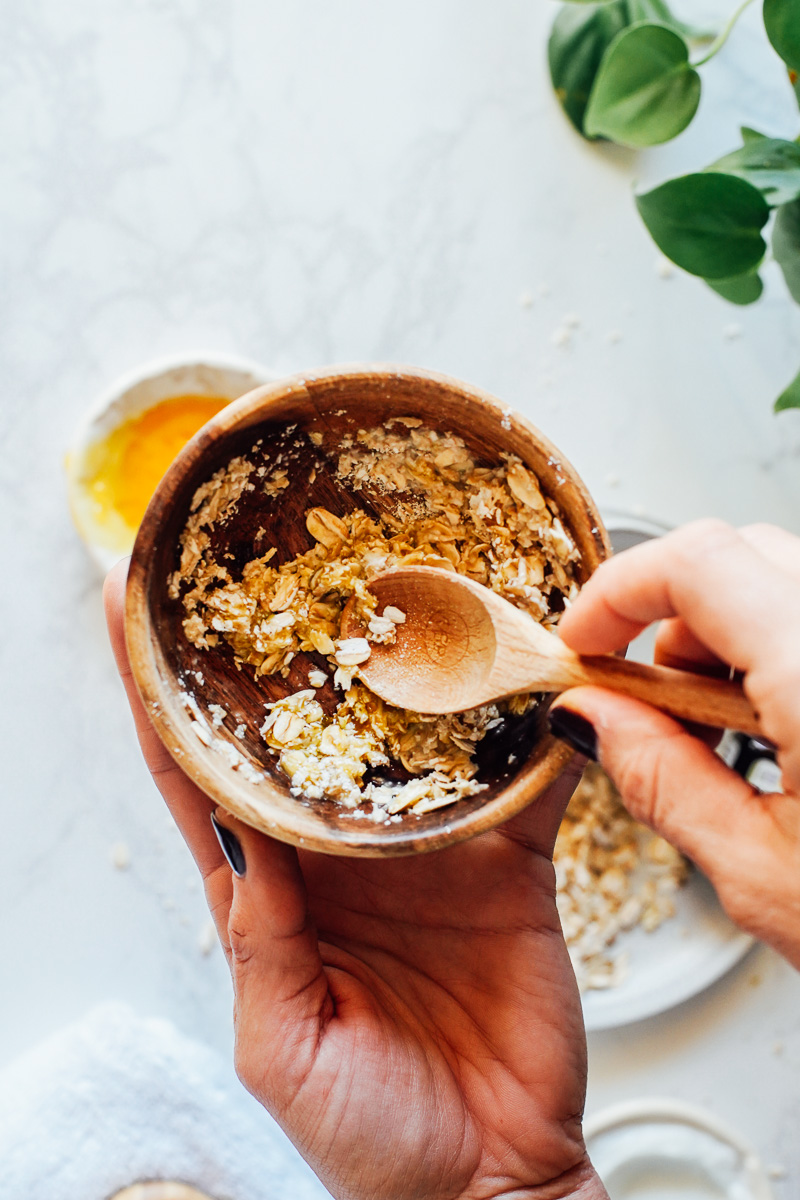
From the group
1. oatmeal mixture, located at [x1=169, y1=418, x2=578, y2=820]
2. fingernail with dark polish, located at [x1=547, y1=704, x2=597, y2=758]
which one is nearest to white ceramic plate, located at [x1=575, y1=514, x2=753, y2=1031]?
oatmeal mixture, located at [x1=169, y1=418, x2=578, y2=820]

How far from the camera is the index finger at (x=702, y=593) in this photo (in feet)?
1.66

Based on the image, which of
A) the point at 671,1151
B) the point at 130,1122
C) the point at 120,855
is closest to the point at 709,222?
the point at 120,855

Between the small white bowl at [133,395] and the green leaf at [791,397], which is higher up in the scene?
the green leaf at [791,397]

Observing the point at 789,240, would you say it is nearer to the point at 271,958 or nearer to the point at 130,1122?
the point at 271,958

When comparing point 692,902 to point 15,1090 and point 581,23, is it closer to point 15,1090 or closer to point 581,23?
point 15,1090

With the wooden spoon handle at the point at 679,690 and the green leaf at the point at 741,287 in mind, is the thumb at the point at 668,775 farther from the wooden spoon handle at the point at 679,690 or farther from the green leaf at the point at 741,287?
the green leaf at the point at 741,287

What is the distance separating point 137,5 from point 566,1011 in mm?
1222

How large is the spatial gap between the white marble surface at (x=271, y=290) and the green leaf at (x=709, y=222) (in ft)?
0.87

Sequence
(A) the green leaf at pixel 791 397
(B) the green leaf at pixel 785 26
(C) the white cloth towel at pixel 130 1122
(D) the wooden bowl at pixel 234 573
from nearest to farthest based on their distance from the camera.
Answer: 1. (D) the wooden bowl at pixel 234 573
2. (B) the green leaf at pixel 785 26
3. (A) the green leaf at pixel 791 397
4. (C) the white cloth towel at pixel 130 1122

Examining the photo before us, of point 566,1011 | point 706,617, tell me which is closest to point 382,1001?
point 566,1011

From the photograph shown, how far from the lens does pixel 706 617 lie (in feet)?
1.73

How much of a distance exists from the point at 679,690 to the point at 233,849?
37cm

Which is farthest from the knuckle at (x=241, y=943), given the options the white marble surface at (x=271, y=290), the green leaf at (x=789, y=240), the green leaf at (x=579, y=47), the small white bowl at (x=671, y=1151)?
the green leaf at (x=579, y=47)

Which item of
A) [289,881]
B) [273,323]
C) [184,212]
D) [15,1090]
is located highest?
[184,212]
